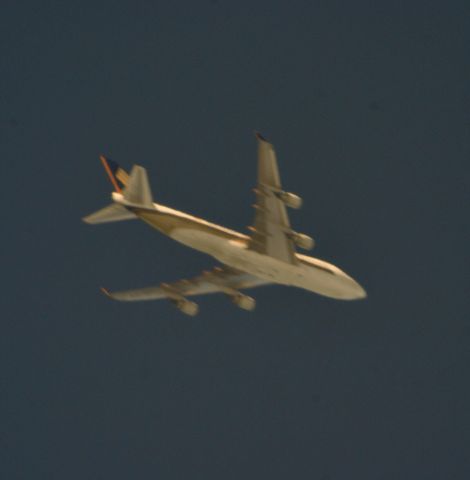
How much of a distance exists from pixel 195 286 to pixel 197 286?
0.16 m

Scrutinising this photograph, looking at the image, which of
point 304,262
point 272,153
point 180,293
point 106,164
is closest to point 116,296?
point 180,293

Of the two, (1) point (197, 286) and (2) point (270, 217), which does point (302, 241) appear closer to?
(2) point (270, 217)

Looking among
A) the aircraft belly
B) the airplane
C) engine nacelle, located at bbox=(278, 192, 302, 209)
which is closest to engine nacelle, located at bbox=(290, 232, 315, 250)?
the airplane

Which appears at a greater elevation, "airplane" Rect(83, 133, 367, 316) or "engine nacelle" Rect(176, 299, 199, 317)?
"airplane" Rect(83, 133, 367, 316)

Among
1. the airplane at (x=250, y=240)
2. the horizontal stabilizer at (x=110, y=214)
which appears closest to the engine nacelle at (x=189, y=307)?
the airplane at (x=250, y=240)

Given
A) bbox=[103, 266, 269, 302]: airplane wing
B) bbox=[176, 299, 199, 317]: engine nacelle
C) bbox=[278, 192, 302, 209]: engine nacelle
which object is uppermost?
bbox=[278, 192, 302, 209]: engine nacelle

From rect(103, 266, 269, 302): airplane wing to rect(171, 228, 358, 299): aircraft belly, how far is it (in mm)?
4729

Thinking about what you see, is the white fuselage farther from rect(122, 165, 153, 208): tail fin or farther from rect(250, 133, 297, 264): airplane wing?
rect(122, 165, 153, 208): tail fin

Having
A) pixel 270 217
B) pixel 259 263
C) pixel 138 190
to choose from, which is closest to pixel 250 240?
pixel 259 263

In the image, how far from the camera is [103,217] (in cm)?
7156

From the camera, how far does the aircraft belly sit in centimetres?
7131

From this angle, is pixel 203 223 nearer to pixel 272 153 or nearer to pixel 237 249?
pixel 237 249

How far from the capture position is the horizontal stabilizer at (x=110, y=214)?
71188mm

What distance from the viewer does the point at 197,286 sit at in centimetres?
7831
